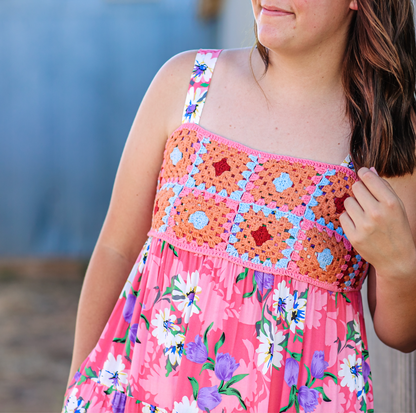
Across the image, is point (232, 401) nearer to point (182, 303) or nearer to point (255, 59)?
point (182, 303)

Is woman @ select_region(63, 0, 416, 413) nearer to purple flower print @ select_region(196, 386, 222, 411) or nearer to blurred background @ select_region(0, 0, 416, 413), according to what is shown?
purple flower print @ select_region(196, 386, 222, 411)

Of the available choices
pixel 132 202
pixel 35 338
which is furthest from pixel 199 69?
pixel 35 338

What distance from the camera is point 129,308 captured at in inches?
38.8

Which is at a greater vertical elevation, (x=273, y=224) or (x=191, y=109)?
(x=191, y=109)

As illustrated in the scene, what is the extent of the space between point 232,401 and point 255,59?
2.18 feet

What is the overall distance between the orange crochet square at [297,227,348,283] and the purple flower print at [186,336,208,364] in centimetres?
22

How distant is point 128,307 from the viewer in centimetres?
98

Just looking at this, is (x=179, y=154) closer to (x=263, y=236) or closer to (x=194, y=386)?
(x=263, y=236)

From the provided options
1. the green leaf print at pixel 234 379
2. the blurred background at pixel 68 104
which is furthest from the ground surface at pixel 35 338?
the green leaf print at pixel 234 379

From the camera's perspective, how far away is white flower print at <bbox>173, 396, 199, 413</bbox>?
0.88 m

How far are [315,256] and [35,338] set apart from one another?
3.43m

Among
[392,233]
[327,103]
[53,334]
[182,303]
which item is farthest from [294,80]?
[53,334]

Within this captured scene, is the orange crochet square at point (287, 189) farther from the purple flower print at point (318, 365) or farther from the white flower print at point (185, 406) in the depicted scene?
the white flower print at point (185, 406)

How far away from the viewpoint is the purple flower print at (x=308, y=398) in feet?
2.96
